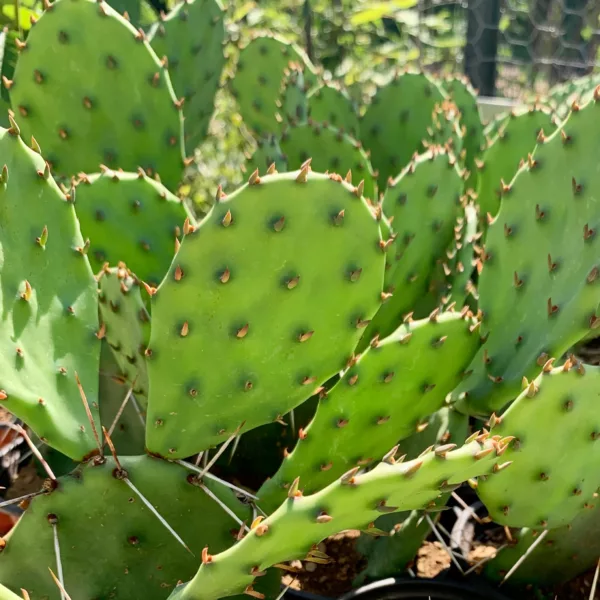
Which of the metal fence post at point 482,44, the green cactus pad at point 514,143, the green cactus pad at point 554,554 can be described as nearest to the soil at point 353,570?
the green cactus pad at point 554,554

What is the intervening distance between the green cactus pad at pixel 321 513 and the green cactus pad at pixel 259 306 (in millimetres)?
184

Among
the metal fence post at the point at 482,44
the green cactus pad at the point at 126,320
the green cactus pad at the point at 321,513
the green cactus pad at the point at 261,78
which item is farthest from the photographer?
the metal fence post at the point at 482,44

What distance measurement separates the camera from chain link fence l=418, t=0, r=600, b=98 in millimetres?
2965

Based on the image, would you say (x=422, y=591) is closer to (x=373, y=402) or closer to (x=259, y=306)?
(x=373, y=402)

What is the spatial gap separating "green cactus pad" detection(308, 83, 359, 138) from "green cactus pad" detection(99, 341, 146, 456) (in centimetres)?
67

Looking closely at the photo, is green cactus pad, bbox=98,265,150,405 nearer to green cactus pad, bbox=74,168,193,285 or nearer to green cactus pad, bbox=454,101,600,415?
green cactus pad, bbox=74,168,193,285

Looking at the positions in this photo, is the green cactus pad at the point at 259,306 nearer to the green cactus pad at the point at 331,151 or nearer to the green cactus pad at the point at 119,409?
the green cactus pad at the point at 119,409

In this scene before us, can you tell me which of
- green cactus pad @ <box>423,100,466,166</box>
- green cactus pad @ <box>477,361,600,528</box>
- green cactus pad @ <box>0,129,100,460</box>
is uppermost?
green cactus pad @ <box>423,100,466,166</box>

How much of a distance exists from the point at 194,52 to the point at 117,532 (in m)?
0.95

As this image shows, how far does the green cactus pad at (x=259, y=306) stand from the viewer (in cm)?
67

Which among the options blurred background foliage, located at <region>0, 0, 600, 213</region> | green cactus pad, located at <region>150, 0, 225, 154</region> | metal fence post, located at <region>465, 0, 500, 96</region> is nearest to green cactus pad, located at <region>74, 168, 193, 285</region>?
green cactus pad, located at <region>150, 0, 225, 154</region>

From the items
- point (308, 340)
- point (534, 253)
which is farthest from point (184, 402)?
point (534, 253)

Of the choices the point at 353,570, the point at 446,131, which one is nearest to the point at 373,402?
the point at 353,570

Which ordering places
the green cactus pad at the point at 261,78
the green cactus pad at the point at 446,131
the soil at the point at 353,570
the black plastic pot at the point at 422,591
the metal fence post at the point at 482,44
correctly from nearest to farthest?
1. the black plastic pot at the point at 422,591
2. the soil at the point at 353,570
3. the green cactus pad at the point at 446,131
4. the green cactus pad at the point at 261,78
5. the metal fence post at the point at 482,44
